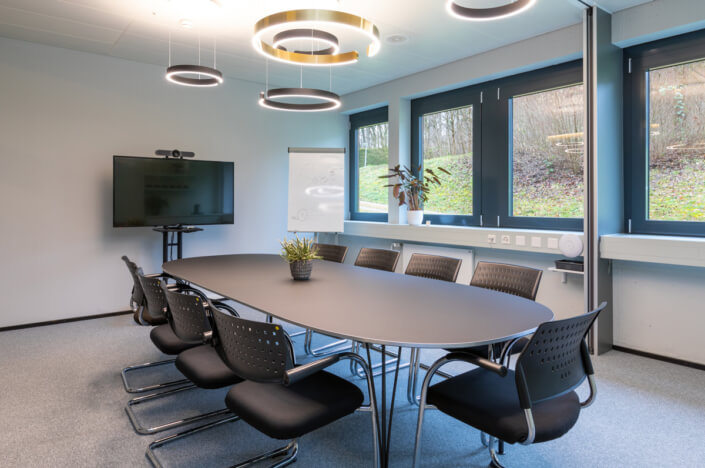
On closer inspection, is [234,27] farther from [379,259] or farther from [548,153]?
[548,153]

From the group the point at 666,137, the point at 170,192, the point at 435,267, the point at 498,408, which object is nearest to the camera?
the point at 498,408

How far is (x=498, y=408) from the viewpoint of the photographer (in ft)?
6.00

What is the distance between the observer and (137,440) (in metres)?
2.49

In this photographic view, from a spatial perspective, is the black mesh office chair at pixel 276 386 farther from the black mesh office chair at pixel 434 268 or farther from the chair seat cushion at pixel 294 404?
the black mesh office chair at pixel 434 268

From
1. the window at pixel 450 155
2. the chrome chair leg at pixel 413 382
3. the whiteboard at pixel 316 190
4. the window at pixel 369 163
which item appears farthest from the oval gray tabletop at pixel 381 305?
the window at pixel 369 163

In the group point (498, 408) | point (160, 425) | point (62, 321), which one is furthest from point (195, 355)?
point (62, 321)

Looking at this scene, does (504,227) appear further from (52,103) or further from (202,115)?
(52,103)

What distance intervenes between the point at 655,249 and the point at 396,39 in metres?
3.07

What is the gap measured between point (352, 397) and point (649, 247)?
2975 millimetres

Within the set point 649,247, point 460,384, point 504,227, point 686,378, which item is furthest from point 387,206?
point 460,384

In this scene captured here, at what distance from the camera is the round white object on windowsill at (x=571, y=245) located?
394 centimetres

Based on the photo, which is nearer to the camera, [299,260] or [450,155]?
[299,260]

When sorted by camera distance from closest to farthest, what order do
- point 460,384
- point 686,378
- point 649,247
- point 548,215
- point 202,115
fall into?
point 460,384
point 686,378
point 649,247
point 548,215
point 202,115

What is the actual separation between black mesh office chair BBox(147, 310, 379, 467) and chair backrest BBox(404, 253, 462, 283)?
61.3 inches
